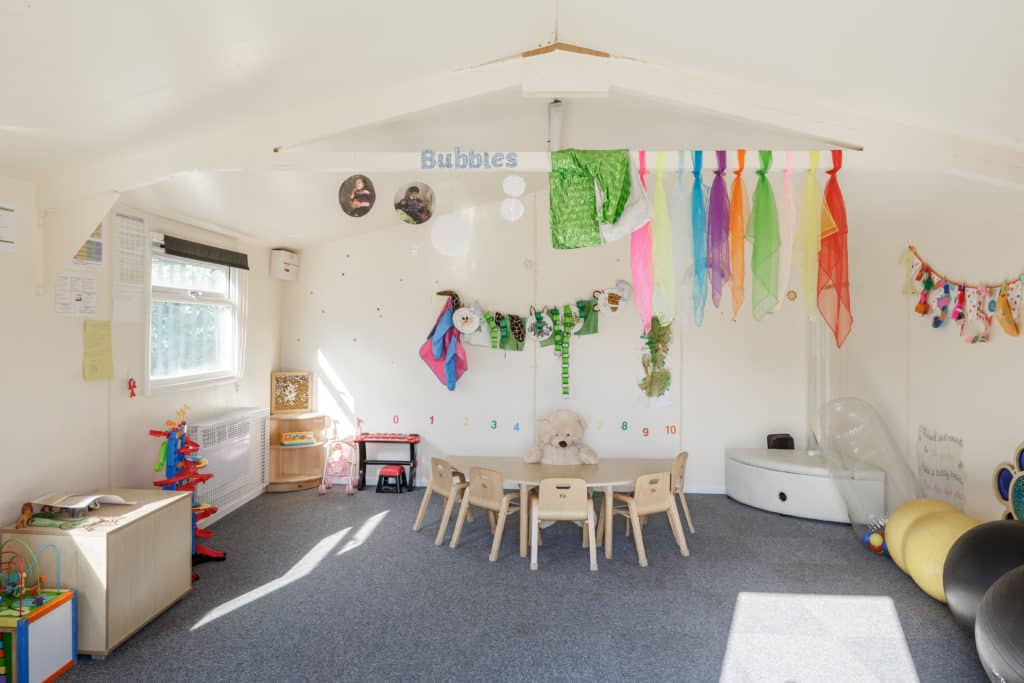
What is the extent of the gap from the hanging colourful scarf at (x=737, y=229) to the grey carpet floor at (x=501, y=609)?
162cm

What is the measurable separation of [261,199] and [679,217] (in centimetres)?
288

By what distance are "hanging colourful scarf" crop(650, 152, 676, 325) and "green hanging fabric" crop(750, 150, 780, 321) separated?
1.26ft

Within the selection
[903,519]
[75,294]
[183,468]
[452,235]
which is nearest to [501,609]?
[183,468]

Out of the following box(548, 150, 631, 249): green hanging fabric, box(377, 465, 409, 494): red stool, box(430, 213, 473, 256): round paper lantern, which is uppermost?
box(430, 213, 473, 256): round paper lantern

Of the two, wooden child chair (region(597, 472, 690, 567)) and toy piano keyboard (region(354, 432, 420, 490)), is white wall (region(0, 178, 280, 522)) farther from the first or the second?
wooden child chair (region(597, 472, 690, 567))

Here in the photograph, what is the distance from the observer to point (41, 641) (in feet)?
7.43

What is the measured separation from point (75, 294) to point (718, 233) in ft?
11.3

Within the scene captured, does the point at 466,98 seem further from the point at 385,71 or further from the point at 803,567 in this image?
the point at 803,567

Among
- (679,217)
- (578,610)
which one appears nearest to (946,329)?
(679,217)

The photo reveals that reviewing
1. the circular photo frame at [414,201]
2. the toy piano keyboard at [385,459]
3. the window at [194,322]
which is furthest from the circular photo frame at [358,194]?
the toy piano keyboard at [385,459]

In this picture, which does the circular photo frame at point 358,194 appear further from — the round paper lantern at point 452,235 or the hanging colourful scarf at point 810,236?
the hanging colourful scarf at point 810,236

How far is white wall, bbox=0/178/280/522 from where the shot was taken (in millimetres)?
2701

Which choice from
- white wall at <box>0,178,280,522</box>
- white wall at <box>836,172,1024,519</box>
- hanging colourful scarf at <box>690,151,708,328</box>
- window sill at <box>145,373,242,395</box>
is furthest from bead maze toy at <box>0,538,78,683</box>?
white wall at <box>836,172,1024,519</box>

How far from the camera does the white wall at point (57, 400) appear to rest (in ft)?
8.86
